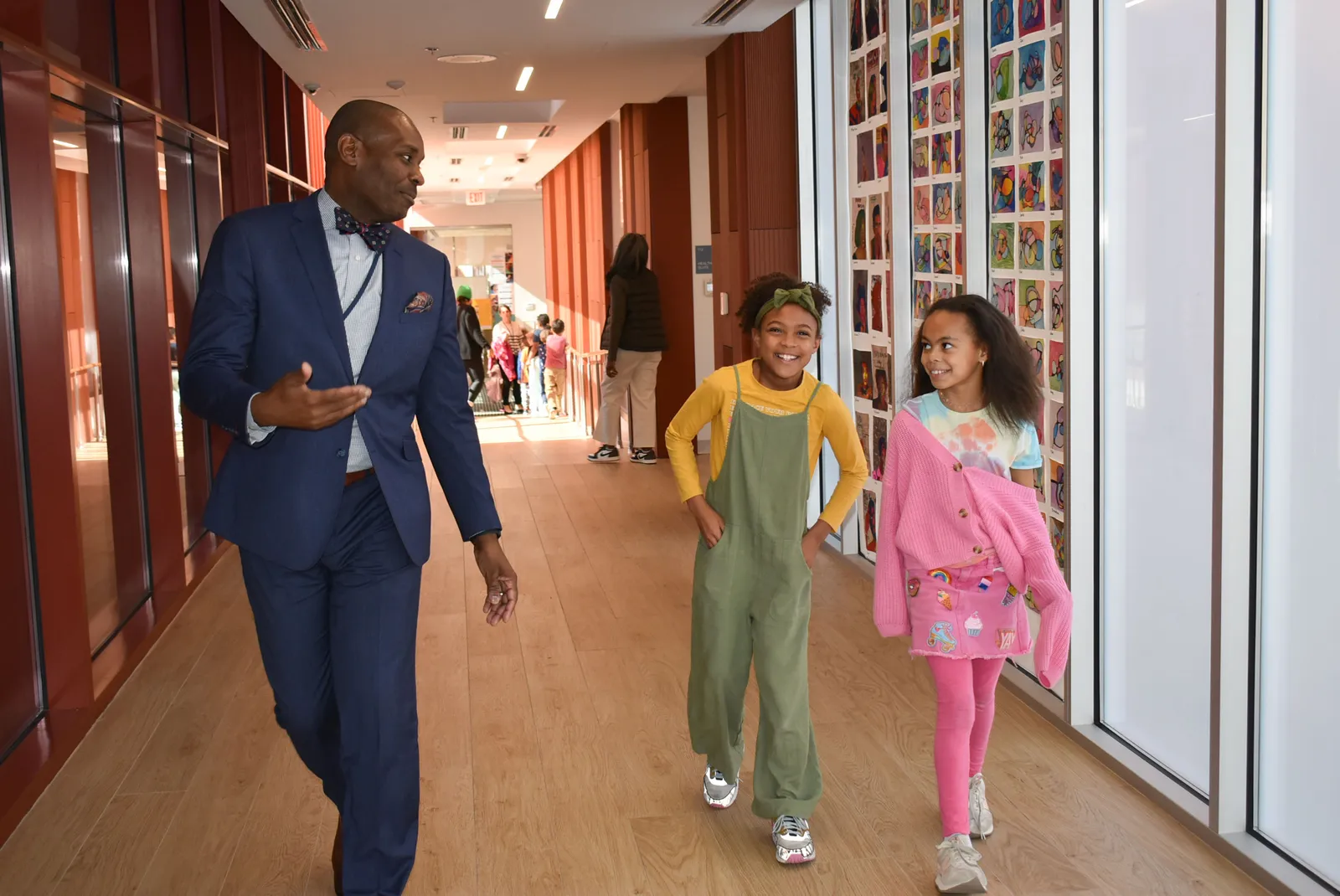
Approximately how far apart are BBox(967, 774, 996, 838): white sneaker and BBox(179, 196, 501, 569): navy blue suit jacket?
1.57m

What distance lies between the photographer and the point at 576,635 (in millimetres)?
5473

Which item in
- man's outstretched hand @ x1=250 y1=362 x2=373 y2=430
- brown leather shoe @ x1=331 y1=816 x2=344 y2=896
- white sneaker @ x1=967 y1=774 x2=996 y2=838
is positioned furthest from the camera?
white sneaker @ x1=967 y1=774 x2=996 y2=838

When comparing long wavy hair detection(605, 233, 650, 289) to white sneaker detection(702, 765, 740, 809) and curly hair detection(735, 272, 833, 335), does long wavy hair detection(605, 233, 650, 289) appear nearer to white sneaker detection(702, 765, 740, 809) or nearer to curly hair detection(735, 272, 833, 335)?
curly hair detection(735, 272, 833, 335)

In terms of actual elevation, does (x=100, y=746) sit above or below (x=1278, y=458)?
below

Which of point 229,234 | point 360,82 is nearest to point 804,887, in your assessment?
point 229,234

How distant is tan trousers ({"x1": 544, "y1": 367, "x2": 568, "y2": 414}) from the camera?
15937 millimetres

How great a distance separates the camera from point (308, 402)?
7.13ft

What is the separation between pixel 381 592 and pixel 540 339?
46.6 ft

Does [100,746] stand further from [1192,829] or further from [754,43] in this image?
[754,43]

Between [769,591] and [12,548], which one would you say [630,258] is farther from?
[769,591]

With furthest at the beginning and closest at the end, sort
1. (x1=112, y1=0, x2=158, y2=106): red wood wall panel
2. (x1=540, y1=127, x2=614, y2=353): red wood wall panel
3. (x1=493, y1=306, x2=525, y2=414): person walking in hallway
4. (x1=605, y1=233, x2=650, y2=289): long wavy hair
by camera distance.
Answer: (x1=493, y1=306, x2=525, y2=414): person walking in hallway → (x1=540, y1=127, x2=614, y2=353): red wood wall panel → (x1=605, y1=233, x2=650, y2=289): long wavy hair → (x1=112, y1=0, x2=158, y2=106): red wood wall panel

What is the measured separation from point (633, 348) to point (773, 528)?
753 cm

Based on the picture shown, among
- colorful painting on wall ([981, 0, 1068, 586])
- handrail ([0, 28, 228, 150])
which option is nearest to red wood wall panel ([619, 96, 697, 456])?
handrail ([0, 28, 228, 150])

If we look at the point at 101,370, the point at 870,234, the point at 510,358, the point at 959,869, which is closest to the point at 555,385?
the point at 510,358
